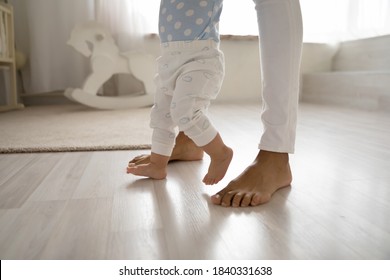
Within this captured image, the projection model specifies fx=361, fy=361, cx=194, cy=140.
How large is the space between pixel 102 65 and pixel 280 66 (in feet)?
5.02

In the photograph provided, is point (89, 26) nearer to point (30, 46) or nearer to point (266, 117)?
point (30, 46)

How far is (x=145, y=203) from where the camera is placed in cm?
62

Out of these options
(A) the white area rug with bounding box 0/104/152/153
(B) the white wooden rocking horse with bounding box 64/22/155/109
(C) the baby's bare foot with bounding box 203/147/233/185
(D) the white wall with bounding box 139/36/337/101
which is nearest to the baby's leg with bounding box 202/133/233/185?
(C) the baby's bare foot with bounding box 203/147/233/185

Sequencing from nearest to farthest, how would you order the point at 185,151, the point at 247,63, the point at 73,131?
1. the point at 185,151
2. the point at 73,131
3. the point at 247,63

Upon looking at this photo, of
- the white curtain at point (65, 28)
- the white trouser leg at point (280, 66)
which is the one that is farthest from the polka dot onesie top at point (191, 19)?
the white curtain at point (65, 28)

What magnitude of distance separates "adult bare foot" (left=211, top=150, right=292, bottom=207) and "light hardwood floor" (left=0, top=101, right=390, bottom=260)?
0.06 feet

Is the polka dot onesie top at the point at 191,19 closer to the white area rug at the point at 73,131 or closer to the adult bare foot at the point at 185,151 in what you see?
the adult bare foot at the point at 185,151

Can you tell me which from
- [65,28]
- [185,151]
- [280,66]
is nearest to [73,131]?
[185,151]

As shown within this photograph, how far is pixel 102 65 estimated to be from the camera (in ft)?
6.60

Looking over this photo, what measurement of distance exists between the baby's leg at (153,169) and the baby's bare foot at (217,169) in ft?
0.36

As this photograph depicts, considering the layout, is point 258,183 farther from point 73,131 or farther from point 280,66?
point 73,131

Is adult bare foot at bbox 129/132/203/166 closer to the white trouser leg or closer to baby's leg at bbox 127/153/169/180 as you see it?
baby's leg at bbox 127/153/169/180

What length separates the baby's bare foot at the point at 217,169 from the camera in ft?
2.31
